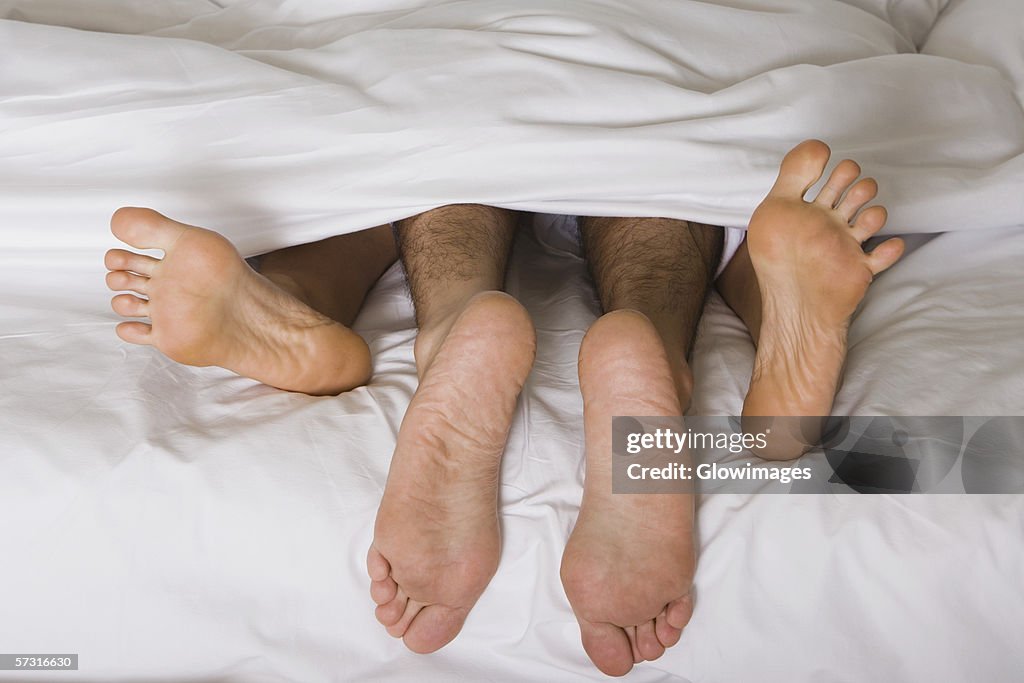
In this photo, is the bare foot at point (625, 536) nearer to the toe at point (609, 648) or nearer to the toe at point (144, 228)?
the toe at point (609, 648)

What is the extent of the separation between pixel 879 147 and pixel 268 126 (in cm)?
72

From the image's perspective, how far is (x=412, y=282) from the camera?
99 cm

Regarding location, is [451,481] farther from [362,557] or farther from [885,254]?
[885,254]

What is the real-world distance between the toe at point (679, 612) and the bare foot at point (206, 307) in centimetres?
42

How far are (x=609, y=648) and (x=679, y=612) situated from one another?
0.07 m

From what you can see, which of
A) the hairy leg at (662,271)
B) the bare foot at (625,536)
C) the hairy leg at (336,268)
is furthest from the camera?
the hairy leg at (336,268)

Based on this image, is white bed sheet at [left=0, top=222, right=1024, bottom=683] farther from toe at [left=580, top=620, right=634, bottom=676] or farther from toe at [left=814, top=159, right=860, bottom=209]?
toe at [left=814, top=159, right=860, bottom=209]

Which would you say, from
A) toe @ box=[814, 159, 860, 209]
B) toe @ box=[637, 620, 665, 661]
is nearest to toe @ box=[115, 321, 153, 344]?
toe @ box=[637, 620, 665, 661]

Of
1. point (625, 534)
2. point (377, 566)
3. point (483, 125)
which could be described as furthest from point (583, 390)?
point (483, 125)

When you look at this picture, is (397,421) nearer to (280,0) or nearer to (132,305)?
(132,305)

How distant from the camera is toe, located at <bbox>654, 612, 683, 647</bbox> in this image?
30.2 inches

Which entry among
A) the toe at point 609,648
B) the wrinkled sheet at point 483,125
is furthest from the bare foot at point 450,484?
the wrinkled sheet at point 483,125

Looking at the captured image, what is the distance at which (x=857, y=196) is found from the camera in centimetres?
76

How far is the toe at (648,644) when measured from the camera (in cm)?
77
